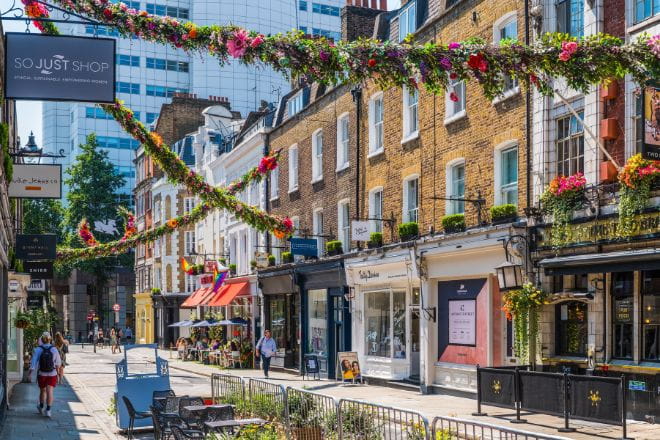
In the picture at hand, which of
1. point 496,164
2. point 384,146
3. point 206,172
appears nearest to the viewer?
point 496,164

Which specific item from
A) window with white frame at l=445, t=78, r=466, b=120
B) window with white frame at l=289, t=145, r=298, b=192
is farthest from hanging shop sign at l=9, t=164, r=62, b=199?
window with white frame at l=289, t=145, r=298, b=192

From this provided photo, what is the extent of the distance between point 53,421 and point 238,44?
1263cm

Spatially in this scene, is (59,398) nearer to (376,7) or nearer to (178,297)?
(376,7)

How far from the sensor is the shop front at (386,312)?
25562mm

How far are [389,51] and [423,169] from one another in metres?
17.1

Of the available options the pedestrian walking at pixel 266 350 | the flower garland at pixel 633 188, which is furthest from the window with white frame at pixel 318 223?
the flower garland at pixel 633 188

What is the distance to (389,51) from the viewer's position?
26.5 ft

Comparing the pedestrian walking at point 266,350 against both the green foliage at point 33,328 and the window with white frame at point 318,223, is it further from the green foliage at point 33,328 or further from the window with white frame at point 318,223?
the green foliage at point 33,328

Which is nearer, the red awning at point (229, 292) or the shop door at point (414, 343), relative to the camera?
the shop door at point (414, 343)

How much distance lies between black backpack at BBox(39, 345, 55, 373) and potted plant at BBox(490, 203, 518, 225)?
9.96 m

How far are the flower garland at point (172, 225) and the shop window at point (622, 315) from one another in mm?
6934

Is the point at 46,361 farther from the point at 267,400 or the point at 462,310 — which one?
the point at 462,310

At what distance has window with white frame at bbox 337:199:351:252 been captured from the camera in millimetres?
30375

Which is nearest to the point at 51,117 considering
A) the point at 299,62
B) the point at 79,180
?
the point at 79,180
